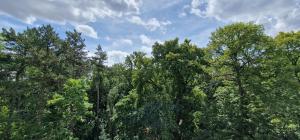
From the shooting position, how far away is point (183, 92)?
27.6 m

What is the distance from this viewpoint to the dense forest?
73.3 feet

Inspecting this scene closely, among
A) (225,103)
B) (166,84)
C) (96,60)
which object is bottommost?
(225,103)

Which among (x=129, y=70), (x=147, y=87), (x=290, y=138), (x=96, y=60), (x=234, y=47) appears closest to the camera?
(x=290, y=138)

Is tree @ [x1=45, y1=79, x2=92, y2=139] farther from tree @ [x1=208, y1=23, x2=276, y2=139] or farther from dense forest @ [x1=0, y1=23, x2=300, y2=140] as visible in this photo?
tree @ [x1=208, y1=23, x2=276, y2=139]

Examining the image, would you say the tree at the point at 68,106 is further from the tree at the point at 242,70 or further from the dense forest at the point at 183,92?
the tree at the point at 242,70

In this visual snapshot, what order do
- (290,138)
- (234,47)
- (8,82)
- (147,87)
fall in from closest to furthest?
(290,138), (234,47), (8,82), (147,87)

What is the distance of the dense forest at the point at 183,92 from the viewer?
73.3 ft

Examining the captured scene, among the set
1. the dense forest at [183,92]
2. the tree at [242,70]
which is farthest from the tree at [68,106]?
the tree at [242,70]

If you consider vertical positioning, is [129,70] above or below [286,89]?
above

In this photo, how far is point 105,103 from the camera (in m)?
38.5

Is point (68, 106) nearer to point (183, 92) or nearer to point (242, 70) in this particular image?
point (183, 92)

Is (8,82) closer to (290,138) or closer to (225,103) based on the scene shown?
(225,103)

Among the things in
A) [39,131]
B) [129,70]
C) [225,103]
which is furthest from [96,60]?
[225,103]

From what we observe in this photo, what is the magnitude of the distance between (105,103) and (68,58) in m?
6.46
